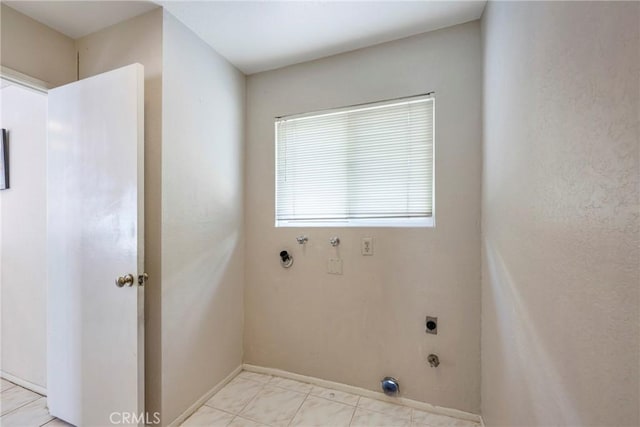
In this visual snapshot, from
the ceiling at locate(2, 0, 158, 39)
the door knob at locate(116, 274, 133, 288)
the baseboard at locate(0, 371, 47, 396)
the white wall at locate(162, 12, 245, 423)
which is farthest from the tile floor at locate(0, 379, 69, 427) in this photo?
the ceiling at locate(2, 0, 158, 39)

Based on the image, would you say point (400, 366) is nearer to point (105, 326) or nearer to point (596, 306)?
point (596, 306)

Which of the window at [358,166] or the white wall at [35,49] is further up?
the white wall at [35,49]

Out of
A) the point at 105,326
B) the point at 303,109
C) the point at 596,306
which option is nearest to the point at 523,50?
the point at 596,306

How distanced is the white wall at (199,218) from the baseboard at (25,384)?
116cm

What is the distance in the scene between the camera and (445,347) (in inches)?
63.9

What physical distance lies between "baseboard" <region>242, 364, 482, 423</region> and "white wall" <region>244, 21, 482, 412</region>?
37 millimetres

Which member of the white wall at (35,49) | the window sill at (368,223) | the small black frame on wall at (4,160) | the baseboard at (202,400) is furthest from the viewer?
the small black frame on wall at (4,160)

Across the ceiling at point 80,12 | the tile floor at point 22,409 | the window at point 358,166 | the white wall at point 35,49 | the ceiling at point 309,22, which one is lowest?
the tile floor at point 22,409

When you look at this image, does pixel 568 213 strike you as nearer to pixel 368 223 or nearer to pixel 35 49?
pixel 368 223

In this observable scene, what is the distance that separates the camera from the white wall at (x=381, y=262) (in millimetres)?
1591

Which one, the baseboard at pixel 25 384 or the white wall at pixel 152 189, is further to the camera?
the baseboard at pixel 25 384

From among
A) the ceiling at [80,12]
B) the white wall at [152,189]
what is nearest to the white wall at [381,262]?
the white wall at [152,189]

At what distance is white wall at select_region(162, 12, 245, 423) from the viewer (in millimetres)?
1520

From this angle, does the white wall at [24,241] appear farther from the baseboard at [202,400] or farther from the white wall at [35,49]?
the baseboard at [202,400]
